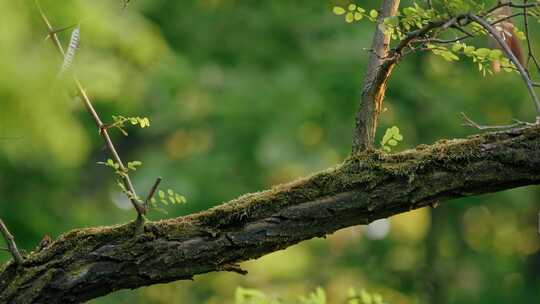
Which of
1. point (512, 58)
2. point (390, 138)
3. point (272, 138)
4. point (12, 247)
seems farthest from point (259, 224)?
point (272, 138)

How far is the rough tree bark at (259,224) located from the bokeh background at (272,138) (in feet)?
19.4

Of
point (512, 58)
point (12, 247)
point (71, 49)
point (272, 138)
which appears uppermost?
point (272, 138)

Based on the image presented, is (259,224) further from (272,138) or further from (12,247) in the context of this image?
(272,138)

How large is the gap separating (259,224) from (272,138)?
743 cm

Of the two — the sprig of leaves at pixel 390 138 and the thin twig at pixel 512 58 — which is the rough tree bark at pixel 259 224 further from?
the thin twig at pixel 512 58

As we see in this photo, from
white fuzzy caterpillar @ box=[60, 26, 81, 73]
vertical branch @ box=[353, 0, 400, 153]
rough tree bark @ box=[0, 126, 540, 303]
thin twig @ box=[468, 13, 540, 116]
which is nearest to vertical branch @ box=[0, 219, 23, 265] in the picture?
rough tree bark @ box=[0, 126, 540, 303]

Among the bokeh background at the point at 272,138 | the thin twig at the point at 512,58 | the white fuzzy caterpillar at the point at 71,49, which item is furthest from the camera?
the bokeh background at the point at 272,138

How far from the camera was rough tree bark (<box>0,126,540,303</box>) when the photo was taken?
332cm

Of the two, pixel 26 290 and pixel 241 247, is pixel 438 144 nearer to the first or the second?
pixel 241 247

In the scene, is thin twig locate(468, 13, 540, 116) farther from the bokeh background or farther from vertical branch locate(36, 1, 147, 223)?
the bokeh background

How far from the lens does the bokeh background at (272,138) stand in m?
11.0

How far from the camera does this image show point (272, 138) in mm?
10820

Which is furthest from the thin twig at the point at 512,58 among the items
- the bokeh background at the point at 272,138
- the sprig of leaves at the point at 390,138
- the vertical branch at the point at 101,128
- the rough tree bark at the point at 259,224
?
the bokeh background at the point at 272,138

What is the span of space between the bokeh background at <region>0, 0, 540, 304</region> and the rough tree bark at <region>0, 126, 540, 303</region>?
5.92m
